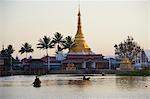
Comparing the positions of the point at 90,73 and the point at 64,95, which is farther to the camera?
the point at 90,73

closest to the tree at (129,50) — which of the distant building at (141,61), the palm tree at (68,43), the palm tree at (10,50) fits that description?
the distant building at (141,61)

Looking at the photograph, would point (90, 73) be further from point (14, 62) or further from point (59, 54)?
point (14, 62)

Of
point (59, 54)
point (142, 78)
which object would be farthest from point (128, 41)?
point (59, 54)

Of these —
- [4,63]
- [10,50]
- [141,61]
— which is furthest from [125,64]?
[10,50]

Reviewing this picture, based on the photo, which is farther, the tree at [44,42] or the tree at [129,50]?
the tree at [129,50]

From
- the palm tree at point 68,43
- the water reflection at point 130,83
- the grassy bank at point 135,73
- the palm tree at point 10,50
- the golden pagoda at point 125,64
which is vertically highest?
the palm tree at point 68,43

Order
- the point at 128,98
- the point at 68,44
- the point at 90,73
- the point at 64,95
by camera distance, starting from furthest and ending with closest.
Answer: the point at 68,44 → the point at 90,73 → the point at 64,95 → the point at 128,98

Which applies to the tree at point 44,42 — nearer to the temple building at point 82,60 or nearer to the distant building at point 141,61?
the temple building at point 82,60

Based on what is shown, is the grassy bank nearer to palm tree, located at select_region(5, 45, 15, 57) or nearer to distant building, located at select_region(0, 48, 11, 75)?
distant building, located at select_region(0, 48, 11, 75)
